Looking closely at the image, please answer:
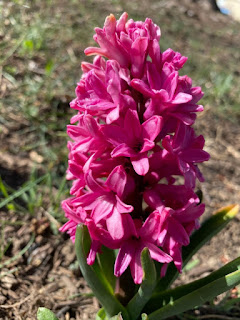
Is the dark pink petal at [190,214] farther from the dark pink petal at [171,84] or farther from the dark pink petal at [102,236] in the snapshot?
the dark pink petal at [171,84]

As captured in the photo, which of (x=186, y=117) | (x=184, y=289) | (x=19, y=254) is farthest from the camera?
(x=19, y=254)

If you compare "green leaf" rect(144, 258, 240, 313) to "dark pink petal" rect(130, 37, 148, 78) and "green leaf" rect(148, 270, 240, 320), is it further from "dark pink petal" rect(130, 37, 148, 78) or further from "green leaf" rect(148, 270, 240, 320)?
"dark pink petal" rect(130, 37, 148, 78)

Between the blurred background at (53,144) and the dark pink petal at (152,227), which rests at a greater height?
the dark pink petal at (152,227)

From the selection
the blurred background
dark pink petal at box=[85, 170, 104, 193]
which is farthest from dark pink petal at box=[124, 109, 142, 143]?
the blurred background

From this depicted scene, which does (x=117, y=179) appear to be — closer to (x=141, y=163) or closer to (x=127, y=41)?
(x=141, y=163)

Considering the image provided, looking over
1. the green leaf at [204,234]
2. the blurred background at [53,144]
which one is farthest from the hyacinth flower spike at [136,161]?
the blurred background at [53,144]

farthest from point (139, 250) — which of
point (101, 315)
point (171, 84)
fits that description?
point (171, 84)
